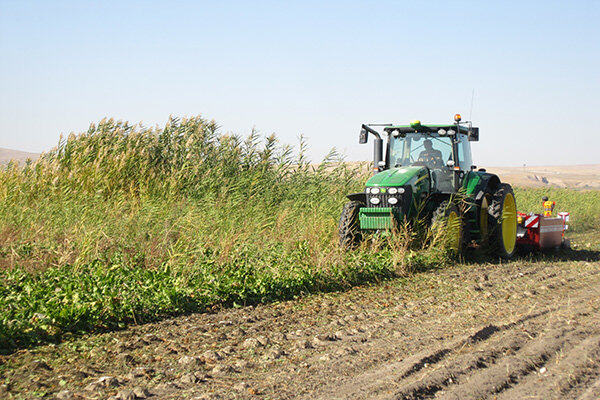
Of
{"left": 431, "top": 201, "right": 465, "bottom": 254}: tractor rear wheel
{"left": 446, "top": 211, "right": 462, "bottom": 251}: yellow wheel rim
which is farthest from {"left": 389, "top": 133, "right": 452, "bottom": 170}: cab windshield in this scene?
{"left": 446, "top": 211, "right": 462, "bottom": 251}: yellow wheel rim

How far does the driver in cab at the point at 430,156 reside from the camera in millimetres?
8844

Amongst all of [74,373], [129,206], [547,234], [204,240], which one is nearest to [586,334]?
[74,373]

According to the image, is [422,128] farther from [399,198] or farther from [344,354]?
[344,354]

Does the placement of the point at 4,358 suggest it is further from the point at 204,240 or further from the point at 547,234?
the point at 547,234

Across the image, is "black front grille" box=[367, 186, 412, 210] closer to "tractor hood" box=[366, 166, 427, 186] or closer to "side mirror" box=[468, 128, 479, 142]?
"tractor hood" box=[366, 166, 427, 186]

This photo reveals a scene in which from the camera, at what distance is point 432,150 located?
888cm

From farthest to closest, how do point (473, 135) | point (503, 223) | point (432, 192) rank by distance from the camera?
1. point (503, 223)
2. point (432, 192)
3. point (473, 135)

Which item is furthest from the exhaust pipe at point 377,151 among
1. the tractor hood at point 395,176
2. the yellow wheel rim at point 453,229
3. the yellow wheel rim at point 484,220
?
the yellow wheel rim at point 484,220

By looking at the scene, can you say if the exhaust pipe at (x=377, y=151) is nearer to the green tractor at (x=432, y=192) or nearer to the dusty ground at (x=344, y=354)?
the green tractor at (x=432, y=192)

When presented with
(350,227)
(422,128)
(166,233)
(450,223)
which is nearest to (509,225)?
(450,223)

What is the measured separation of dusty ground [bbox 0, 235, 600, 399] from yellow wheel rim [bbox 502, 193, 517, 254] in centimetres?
355

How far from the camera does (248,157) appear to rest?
464 inches

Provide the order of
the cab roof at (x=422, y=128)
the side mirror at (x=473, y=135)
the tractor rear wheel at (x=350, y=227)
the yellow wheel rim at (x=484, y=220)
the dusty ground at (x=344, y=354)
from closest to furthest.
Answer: the dusty ground at (x=344, y=354), the tractor rear wheel at (x=350, y=227), the side mirror at (x=473, y=135), the cab roof at (x=422, y=128), the yellow wheel rim at (x=484, y=220)

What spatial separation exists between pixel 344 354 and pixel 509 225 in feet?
21.6
